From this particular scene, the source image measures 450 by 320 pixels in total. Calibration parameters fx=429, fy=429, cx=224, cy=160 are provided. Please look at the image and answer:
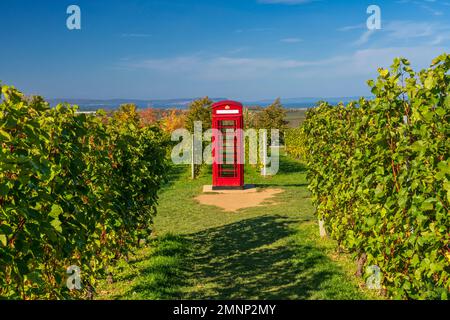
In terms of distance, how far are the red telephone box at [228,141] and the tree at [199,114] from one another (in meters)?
7.14

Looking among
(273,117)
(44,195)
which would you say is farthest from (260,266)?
(273,117)

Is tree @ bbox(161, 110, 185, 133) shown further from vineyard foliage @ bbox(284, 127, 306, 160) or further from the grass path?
the grass path

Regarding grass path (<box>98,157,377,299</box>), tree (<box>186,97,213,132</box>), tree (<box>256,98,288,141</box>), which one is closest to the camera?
grass path (<box>98,157,377,299</box>)

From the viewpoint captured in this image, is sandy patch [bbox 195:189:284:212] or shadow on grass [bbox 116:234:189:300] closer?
shadow on grass [bbox 116:234:189:300]

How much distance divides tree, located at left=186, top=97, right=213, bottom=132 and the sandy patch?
858cm

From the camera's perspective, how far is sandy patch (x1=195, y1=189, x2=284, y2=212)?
49.4 feet

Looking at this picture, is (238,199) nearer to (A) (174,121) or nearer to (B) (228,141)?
(B) (228,141)

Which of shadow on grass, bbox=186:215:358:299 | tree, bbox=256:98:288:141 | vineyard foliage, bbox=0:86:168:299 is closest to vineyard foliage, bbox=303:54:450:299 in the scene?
shadow on grass, bbox=186:215:358:299

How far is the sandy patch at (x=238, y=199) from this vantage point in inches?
593

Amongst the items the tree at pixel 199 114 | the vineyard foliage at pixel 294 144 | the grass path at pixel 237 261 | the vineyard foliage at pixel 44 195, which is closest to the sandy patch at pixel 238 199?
the grass path at pixel 237 261

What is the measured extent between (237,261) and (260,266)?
591 millimetres
